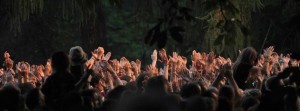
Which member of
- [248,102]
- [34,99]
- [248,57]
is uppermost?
[248,57]

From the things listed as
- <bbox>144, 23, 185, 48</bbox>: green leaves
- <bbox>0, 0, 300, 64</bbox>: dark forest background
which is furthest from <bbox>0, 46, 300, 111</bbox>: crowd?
<bbox>0, 0, 300, 64</bbox>: dark forest background

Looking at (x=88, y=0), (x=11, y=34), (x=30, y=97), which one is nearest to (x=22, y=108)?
(x=30, y=97)

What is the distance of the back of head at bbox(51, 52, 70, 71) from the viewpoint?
29.8 feet

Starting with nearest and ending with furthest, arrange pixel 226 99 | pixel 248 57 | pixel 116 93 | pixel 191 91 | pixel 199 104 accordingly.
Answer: pixel 199 104 < pixel 226 99 < pixel 191 91 < pixel 116 93 < pixel 248 57

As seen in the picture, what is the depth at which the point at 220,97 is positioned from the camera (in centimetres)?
852

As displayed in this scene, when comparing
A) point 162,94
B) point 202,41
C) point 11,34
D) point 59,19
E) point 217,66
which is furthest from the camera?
point 59,19

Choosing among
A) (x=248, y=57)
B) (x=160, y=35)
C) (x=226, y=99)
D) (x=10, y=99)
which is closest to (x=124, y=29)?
(x=248, y=57)

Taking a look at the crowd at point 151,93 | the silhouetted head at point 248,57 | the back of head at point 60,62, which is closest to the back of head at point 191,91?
the crowd at point 151,93

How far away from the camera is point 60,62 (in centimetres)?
911

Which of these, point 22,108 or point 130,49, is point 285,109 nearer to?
point 22,108

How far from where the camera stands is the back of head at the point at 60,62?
908 cm

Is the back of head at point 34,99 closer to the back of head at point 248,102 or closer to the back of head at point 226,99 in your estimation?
the back of head at point 226,99

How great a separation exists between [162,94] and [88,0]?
1112 millimetres

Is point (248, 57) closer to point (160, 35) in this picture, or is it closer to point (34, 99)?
point (34, 99)
